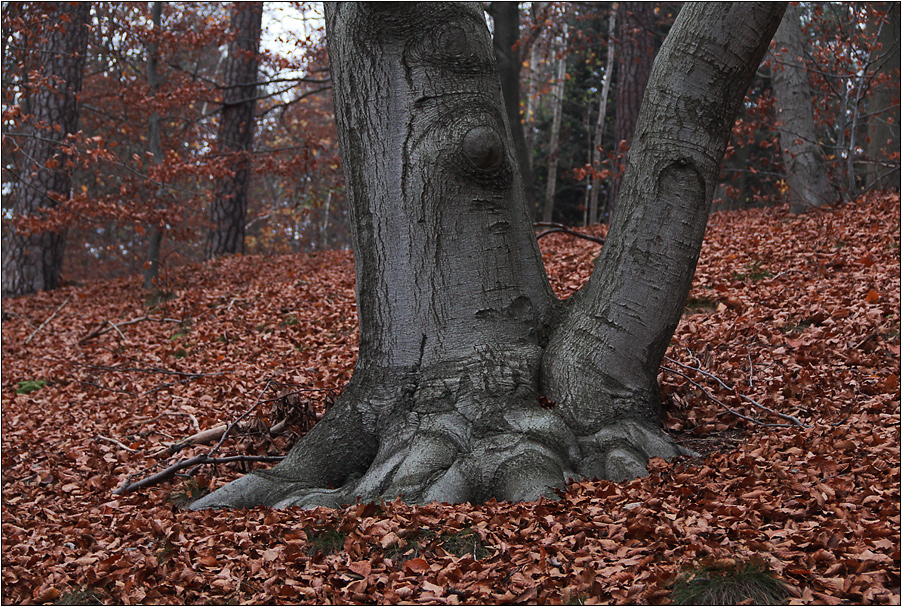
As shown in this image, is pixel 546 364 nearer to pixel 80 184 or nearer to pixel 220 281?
pixel 220 281

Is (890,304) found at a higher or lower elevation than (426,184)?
lower

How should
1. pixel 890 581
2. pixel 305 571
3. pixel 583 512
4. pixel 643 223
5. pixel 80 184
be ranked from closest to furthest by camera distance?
pixel 890 581 → pixel 305 571 → pixel 583 512 → pixel 643 223 → pixel 80 184

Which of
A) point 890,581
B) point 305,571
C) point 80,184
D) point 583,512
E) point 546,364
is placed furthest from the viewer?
point 80,184

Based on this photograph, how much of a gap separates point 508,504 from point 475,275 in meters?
1.18

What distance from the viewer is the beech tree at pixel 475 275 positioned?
10.7 feet

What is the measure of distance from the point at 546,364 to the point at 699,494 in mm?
1038

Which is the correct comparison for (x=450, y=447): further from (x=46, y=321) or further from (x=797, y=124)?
(x=797, y=124)

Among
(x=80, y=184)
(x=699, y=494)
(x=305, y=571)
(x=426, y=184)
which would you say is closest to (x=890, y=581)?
(x=699, y=494)

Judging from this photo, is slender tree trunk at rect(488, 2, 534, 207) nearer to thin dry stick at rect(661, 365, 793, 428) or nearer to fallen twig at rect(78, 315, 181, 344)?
fallen twig at rect(78, 315, 181, 344)

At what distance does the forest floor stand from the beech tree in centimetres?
32

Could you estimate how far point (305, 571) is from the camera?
2590 mm

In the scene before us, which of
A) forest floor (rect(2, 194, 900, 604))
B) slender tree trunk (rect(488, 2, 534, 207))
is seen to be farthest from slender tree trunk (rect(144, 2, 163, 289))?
slender tree trunk (rect(488, 2, 534, 207))

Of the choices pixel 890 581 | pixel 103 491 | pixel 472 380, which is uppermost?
pixel 472 380

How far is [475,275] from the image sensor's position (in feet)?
11.5
